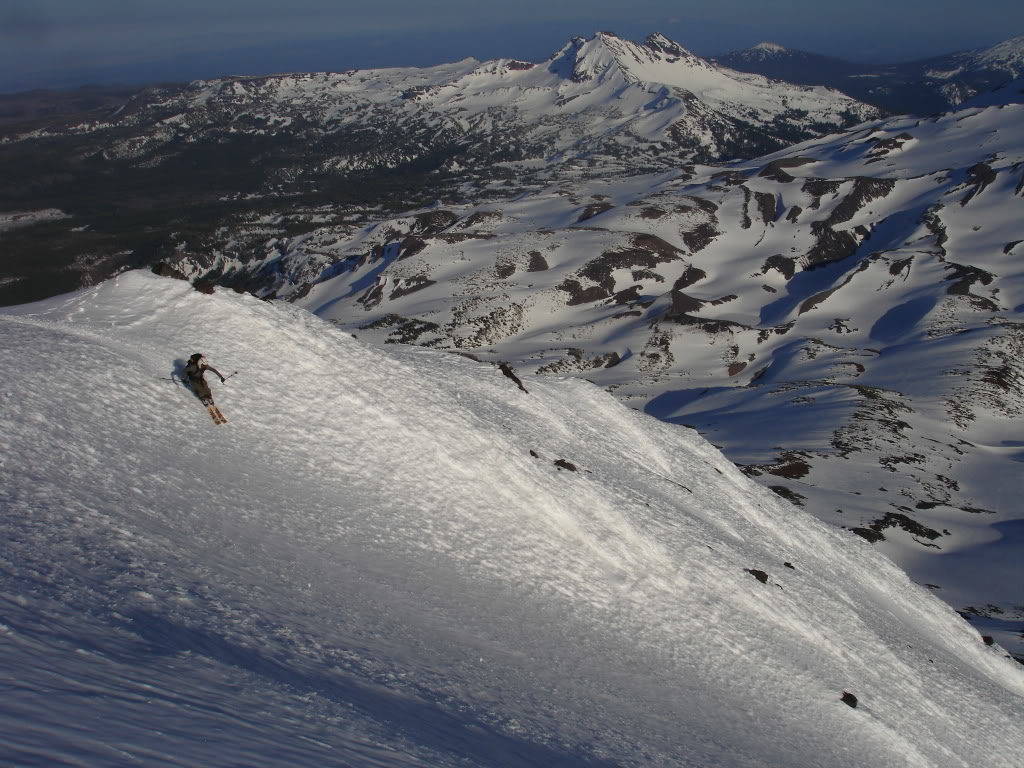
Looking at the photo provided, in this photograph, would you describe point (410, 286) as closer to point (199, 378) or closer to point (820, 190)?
point (820, 190)

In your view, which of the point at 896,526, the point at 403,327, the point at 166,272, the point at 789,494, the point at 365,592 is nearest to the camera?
the point at 365,592

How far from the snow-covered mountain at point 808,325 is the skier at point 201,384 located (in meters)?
57.8

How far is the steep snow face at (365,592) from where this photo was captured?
1059cm

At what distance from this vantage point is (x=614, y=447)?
39.7m

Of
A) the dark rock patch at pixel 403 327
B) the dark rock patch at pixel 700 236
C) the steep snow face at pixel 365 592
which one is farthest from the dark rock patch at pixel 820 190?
the steep snow face at pixel 365 592

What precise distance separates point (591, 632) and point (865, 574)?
102 feet

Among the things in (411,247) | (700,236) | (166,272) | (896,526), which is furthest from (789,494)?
(700,236)

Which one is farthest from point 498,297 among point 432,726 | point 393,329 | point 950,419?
point 432,726

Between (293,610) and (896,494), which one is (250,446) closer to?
(293,610)

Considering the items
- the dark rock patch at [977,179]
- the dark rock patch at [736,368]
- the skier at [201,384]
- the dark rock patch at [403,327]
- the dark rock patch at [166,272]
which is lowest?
the skier at [201,384]

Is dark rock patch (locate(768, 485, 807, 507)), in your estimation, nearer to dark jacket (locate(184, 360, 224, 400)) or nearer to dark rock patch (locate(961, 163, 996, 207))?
dark jacket (locate(184, 360, 224, 400))

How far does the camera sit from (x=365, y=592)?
16.8 metres

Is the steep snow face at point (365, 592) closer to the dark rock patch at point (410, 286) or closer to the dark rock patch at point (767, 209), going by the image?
the dark rock patch at point (410, 286)

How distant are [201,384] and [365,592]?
9.30m
